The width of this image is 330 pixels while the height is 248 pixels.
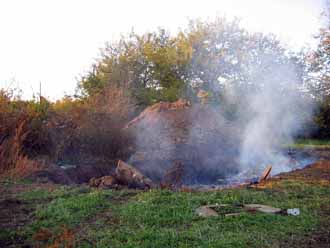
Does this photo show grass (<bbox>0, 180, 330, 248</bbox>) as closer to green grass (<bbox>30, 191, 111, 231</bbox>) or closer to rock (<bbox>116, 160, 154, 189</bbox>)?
green grass (<bbox>30, 191, 111, 231</bbox>)

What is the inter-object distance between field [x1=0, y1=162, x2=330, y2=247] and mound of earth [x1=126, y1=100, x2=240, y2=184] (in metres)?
3.29

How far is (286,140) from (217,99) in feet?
20.5

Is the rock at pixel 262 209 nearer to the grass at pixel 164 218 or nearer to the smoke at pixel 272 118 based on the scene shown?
the grass at pixel 164 218

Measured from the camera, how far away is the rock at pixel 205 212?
17.8ft

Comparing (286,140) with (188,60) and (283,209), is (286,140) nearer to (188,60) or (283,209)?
(188,60)

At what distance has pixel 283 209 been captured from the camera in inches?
226

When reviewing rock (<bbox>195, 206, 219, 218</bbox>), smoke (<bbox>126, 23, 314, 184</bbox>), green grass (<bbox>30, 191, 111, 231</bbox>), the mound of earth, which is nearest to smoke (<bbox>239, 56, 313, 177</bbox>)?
smoke (<bbox>126, 23, 314, 184</bbox>)

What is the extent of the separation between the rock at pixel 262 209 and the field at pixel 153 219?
0.22 meters

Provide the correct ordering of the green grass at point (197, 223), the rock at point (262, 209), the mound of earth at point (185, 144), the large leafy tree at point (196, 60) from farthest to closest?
the large leafy tree at point (196, 60), the mound of earth at point (185, 144), the rock at point (262, 209), the green grass at point (197, 223)

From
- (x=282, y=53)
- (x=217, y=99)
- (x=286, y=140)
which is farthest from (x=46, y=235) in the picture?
(x=282, y=53)

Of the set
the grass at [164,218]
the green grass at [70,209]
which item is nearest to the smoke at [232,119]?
the grass at [164,218]

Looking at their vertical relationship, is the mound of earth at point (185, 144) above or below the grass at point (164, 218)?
above

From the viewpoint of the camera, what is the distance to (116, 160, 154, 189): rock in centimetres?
855

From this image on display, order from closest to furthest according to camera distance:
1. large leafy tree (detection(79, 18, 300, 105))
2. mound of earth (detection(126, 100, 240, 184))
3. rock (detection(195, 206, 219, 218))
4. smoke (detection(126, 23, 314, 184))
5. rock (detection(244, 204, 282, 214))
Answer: rock (detection(195, 206, 219, 218)) < rock (detection(244, 204, 282, 214)) < mound of earth (detection(126, 100, 240, 184)) < smoke (detection(126, 23, 314, 184)) < large leafy tree (detection(79, 18, 300, 105))
